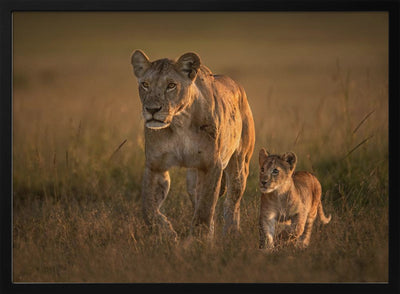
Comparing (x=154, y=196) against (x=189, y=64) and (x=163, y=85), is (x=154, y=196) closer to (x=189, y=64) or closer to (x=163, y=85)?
(x=163, y=85)

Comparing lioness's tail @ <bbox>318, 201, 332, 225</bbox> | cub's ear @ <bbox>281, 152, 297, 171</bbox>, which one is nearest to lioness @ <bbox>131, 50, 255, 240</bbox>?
cub's ear @ <bbox>281, 152, 297, 171</bbox>

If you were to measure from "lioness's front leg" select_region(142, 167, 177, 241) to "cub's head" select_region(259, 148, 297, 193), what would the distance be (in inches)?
35.1

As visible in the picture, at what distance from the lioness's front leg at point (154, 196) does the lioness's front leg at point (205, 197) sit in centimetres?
25

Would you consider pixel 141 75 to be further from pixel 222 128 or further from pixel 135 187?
pixel 135 187

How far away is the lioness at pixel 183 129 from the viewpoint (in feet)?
23.1

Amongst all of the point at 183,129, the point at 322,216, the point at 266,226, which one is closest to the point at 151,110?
the point at 183,129

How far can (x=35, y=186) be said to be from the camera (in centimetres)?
971

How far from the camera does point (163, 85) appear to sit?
7039 mm

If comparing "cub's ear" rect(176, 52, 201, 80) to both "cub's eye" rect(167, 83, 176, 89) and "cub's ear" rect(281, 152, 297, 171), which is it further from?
"cub's ear" rect(281, 152, 297, 171)

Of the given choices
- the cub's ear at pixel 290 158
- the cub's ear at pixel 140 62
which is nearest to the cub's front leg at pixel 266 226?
the cub's ear at pixel 290 158

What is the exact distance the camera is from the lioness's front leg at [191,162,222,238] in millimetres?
7422

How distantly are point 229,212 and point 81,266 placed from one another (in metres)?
1.84

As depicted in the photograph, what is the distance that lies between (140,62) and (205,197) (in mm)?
1338

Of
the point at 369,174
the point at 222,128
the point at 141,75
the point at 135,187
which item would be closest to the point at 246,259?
the point at 222,128
